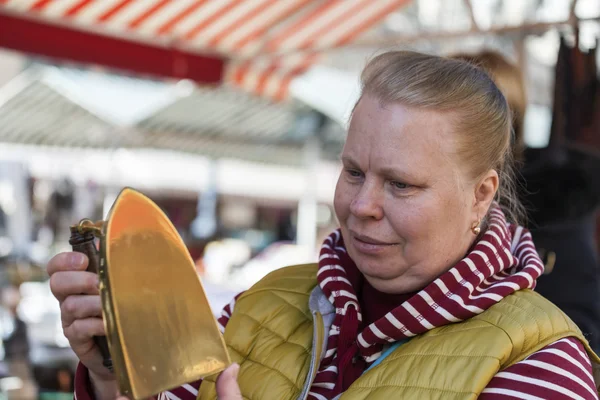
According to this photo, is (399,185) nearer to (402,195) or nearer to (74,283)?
(402,195)

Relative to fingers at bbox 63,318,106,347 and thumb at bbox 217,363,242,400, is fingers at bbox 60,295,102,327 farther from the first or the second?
thumb at bbox 217,363,242,400

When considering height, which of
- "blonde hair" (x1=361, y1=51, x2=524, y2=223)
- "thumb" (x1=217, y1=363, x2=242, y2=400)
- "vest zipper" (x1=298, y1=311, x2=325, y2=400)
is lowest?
"vest zipper" (x1=298, y1=311, x2=325, y2=400)

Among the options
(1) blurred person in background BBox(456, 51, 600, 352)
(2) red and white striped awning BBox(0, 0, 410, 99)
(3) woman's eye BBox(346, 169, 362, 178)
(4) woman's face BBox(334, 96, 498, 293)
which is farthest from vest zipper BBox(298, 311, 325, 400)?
(2) red and white striped awning BBox(0, 0, 410, 99)

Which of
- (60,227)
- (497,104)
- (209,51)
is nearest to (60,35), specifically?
(209,51)

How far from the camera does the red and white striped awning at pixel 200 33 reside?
2969mm

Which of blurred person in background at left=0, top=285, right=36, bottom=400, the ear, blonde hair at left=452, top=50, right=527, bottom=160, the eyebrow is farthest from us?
blurred person in background at left=0, top=285, right=36, bottom=400

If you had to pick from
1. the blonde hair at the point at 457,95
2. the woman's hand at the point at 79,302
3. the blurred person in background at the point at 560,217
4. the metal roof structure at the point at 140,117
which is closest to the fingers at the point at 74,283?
the woman's hand at the point at 79,302

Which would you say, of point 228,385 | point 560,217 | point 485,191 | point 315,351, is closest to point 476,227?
point 485,191

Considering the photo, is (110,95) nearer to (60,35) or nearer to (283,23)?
(283,23)

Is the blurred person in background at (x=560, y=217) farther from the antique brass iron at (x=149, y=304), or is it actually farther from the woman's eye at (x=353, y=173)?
the antique brass iron at (x=149, y=304)

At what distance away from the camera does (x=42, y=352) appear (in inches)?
133

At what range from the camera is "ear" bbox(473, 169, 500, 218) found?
44.6 inches

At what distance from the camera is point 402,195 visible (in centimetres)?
104

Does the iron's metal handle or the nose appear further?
the nose
